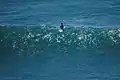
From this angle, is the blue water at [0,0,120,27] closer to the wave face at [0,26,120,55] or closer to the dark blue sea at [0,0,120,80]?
the dark blue sea at [0,0,120,80]

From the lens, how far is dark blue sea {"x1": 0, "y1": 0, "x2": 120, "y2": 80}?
524 inches

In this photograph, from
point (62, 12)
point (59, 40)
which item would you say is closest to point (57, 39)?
point (59, 40)

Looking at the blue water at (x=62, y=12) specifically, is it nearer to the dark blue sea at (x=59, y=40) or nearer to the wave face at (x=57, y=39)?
the dark blue sea at (x=59, y=40)

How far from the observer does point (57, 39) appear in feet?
50.0

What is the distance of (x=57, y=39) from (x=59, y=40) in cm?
8

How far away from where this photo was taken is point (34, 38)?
611 inches

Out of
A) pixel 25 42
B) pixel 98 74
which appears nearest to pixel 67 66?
pixel 98 74

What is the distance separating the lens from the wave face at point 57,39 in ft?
48.6

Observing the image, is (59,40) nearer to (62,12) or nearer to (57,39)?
(57,39)

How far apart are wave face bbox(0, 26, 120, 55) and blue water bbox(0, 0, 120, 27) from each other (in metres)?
0.86

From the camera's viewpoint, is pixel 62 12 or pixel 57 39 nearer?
pixel 57 39

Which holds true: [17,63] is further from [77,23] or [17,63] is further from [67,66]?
[77,23]

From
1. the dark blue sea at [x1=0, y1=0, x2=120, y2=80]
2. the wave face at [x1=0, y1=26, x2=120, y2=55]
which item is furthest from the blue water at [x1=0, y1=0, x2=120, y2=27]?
the wave face at [x1=0, y1=26, x2=120, y2=55]

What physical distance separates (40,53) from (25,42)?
0.92 metres
